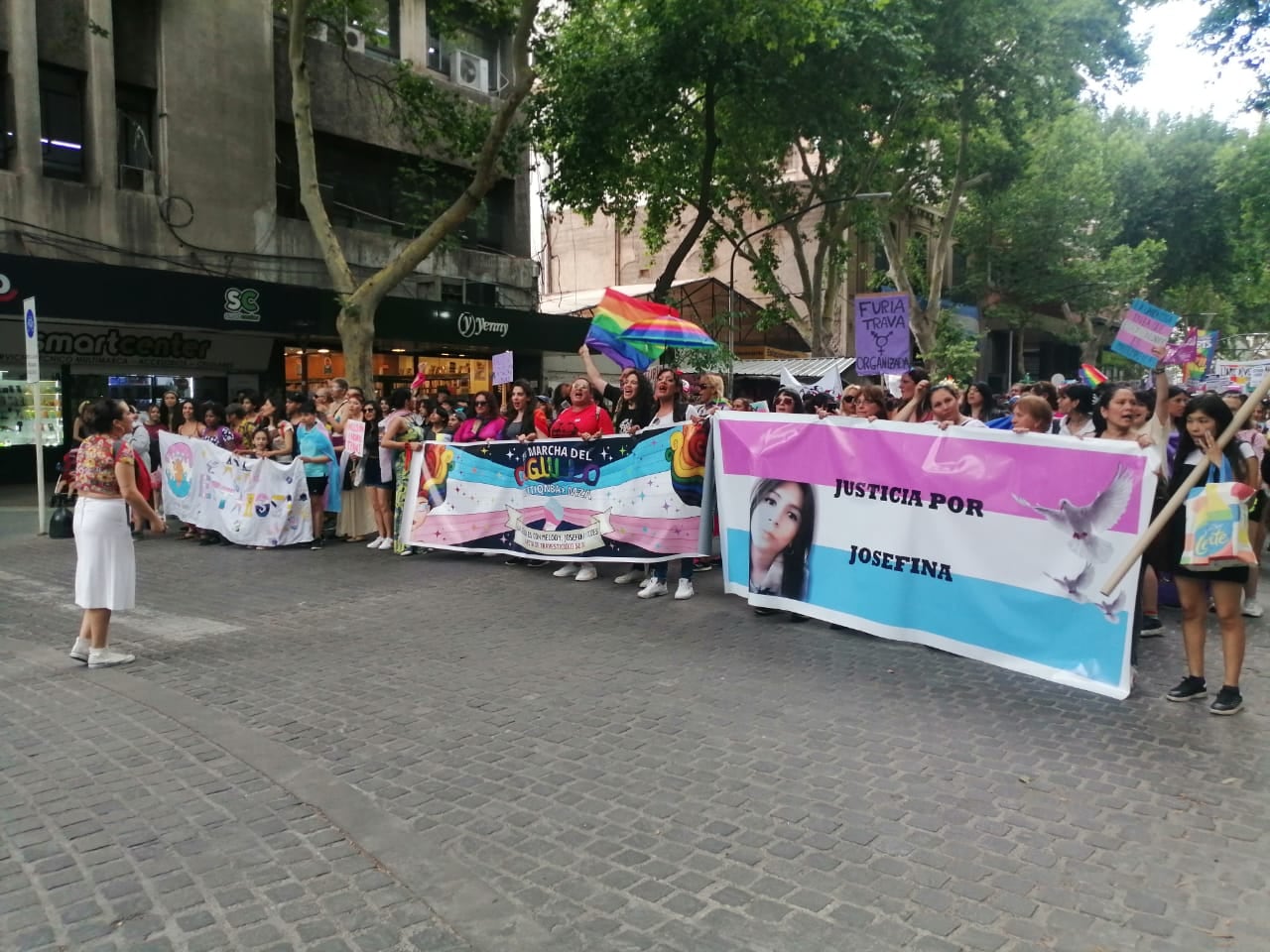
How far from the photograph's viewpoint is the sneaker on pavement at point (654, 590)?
27.1 ft

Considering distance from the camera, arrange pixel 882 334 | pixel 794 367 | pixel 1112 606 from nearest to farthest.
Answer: pixel 1112 606
pixel 882 334
pixel 794 367

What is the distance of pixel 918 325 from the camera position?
96.3ft

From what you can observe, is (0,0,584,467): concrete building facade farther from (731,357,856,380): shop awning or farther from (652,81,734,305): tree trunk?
(731,357,856,380): shop awning

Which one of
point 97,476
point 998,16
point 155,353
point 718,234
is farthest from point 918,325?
point 97,476

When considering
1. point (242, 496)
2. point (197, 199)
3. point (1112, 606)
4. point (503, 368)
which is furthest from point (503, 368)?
point (1112, 606)

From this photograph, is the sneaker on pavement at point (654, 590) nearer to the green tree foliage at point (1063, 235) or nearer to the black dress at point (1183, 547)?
the black dress at point (1183, 547)

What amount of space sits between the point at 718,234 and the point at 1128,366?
35.3 meters

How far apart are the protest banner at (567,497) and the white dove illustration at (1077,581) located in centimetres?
325

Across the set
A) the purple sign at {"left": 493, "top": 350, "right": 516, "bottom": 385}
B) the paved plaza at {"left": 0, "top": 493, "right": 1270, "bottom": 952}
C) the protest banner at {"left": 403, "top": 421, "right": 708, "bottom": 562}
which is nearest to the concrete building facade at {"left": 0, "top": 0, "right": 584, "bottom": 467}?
the purple sign at {"left": 493, "top": 350, "right": 516, "bottom": 385}

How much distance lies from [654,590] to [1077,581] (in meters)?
3.73

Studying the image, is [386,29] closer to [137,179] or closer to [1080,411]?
[137,179]

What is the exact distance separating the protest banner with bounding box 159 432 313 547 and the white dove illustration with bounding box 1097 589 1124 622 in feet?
29.2

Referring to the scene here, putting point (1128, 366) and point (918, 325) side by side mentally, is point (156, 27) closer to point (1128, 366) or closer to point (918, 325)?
point (918, 325)

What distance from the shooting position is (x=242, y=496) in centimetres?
1160
